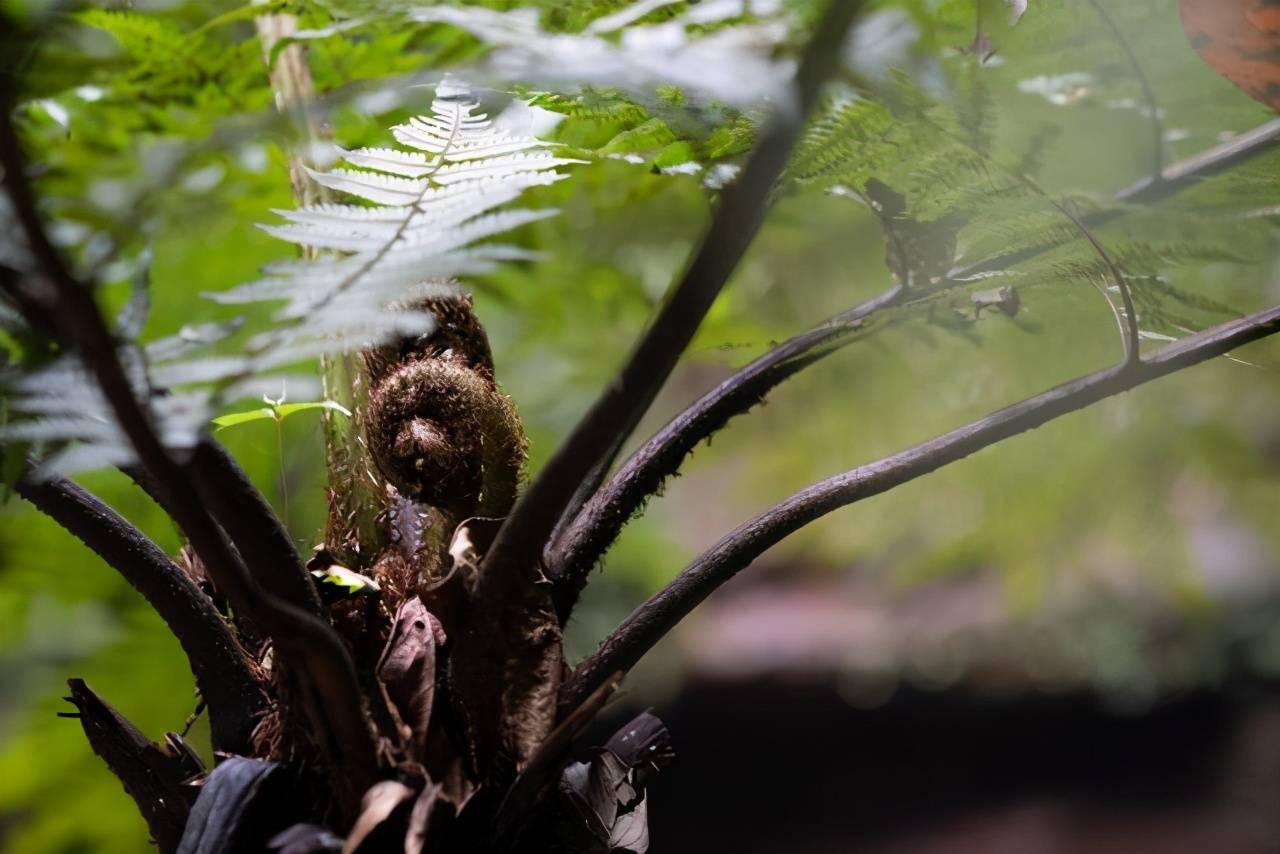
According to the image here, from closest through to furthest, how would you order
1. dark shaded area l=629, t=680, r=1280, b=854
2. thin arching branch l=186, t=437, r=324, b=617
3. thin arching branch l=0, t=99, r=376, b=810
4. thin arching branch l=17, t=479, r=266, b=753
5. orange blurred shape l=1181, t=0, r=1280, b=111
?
thin arching branch l=0, t=99, r=376, b=810, thin arching branch l=186, t=437, r=324, b=617, thin arching branch l=17, t=479, r=266, b=753, orange blurred shape l=1181, t=0, r=1280, b=111, dark shaded area l=629, t=680, r=1280, b=854

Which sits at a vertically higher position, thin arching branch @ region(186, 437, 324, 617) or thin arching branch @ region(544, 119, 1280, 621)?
thin arching branch @ region(186, 437, 324, 617)

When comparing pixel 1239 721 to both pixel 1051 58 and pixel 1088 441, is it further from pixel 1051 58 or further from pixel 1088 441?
pixel 1051 58

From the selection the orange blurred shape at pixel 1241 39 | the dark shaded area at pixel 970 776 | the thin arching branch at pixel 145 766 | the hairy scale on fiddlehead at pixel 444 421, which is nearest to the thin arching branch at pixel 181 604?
the thin arching branch at pixel 145 766

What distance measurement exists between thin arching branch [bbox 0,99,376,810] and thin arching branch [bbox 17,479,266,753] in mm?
102

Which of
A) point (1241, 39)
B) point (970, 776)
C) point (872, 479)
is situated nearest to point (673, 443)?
point (872, 479)

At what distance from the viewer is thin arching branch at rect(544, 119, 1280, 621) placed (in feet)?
1.83

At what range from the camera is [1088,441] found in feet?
5.30

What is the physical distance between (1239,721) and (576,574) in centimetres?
226

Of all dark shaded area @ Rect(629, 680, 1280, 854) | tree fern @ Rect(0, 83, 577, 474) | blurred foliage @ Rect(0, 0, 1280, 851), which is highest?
tree fern @ Rect(0, 83, 577, 474)

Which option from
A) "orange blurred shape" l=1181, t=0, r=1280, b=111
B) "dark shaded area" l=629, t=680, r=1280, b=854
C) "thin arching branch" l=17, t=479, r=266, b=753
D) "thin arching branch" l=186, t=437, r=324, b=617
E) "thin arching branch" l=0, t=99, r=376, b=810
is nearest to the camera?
"thin arching branch" l=0, t=99, r=376, b=810

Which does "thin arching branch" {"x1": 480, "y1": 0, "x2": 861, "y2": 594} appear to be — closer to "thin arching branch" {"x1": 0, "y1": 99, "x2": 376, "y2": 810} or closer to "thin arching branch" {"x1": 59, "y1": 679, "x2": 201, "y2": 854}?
"thin arching branch" {"x1": 0, "y1": 99, "x2": 376, "y2": 810}

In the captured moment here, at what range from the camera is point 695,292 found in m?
0.32

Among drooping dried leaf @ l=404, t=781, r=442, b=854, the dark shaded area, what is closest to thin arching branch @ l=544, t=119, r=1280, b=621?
drooping dried leaf @ l=404, t=781, r=442, b=854

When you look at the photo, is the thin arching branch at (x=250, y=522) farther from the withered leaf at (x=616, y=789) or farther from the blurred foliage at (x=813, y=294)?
the withered leaf at (x=616, y=789)
